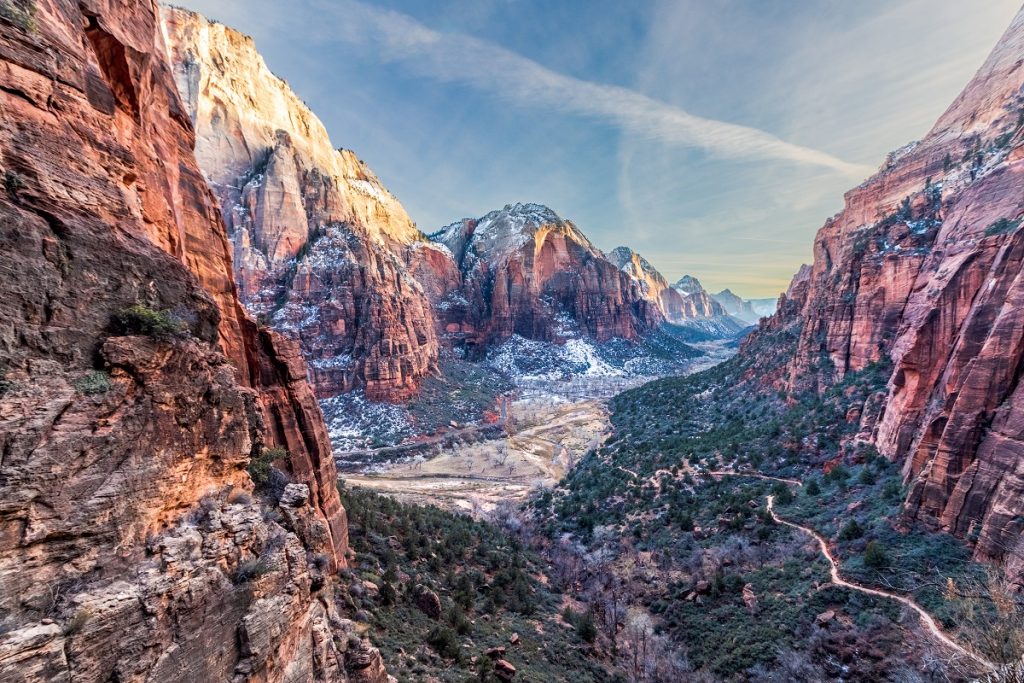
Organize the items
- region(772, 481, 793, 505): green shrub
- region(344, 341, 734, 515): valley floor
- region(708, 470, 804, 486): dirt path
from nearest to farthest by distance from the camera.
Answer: region(772, 481, 793, 505): green shrub → region(708, 470, 804, 486): dirt path → region(344, 341, 734, 515): valley floor

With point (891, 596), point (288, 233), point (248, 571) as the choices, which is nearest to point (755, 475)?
point (891, 596)

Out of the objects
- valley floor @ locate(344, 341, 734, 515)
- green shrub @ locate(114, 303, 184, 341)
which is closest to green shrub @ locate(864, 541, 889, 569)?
Result: green shrub @ locate(114, 303, 184, 341)

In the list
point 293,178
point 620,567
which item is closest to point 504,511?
point 620,567

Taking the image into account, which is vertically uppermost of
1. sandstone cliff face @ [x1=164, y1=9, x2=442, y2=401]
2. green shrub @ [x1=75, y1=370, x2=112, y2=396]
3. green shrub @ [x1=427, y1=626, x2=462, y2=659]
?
sandstone cliff face @ [x1=164, y1=9, x2=442, y2=401]

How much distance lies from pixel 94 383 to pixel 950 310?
132 feet

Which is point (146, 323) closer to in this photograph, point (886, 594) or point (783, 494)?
point (886, 594)

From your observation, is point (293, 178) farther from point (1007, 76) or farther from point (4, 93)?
point (1007, 76)

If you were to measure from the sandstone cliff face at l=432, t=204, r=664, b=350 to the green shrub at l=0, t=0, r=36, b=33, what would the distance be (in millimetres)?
132757

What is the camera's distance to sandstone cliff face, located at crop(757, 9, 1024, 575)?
1820 centimetres

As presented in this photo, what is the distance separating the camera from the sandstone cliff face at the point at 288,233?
7684 cm

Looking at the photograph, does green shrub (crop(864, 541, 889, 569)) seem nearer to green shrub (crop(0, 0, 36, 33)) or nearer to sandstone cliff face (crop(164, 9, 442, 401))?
green shrub (crop(0, 0, 36, 33))

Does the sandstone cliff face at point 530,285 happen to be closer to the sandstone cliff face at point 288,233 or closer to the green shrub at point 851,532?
the sandstone cliff face at point 288,233

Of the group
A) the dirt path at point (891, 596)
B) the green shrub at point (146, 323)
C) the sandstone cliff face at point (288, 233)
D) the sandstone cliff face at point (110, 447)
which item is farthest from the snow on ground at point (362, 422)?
the green shrub at point (146, 323)

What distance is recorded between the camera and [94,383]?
737 centimetres
